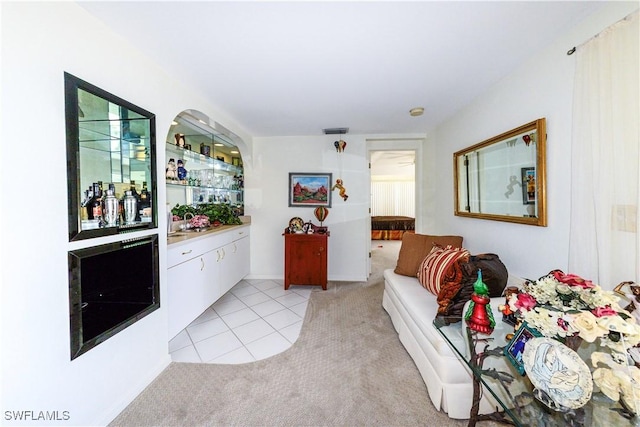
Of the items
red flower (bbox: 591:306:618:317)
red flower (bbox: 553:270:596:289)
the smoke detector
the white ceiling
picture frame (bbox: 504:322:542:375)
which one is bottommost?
picture frame (bbox: 504:322:542:375)

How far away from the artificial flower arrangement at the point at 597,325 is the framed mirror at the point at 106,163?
2.12m

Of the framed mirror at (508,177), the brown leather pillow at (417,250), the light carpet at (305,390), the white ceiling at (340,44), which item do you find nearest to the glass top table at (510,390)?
the light carpet at (305,390)

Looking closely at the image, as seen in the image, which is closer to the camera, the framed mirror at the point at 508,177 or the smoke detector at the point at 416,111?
the framed mirror at the point at 508,177

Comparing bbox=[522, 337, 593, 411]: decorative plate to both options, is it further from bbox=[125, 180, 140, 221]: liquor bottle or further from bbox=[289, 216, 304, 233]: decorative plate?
bbox=[289, 216, 304, 233]: decorative plate

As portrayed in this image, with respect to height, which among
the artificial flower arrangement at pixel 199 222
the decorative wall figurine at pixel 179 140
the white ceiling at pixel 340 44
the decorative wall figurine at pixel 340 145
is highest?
the white ceiling at pixel 340 44

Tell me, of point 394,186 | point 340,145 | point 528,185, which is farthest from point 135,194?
point 394,186

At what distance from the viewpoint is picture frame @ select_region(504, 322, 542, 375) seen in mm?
962

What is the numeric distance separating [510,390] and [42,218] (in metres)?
2.14

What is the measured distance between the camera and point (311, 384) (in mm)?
1565

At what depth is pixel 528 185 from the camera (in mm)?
1654

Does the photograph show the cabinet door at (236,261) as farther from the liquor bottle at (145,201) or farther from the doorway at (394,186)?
the doorway at (394,186)

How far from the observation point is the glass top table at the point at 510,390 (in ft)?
2.47

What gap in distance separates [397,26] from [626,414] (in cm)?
191
